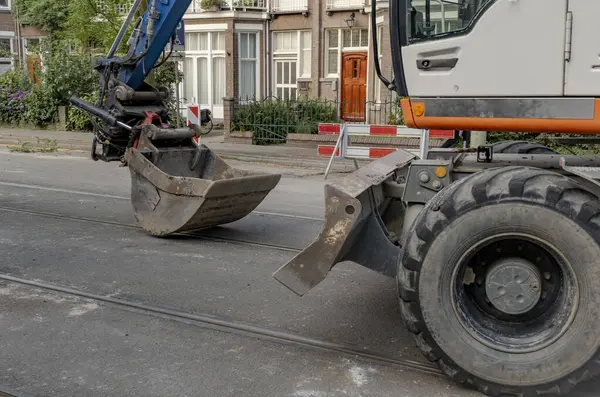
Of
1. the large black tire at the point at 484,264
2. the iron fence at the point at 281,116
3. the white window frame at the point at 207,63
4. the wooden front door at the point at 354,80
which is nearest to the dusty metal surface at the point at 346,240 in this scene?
the large black tire at the point at 484,264

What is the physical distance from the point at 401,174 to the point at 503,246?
1.51 m

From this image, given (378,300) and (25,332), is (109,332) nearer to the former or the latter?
(25,332)

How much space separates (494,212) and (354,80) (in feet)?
69.9

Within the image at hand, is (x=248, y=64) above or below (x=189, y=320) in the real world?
above

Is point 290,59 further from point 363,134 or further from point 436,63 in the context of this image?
point 436,63

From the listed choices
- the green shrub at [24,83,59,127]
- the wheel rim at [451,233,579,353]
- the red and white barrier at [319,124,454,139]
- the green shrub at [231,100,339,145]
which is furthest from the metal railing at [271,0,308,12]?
the wheel rim at [451,233,579,353]

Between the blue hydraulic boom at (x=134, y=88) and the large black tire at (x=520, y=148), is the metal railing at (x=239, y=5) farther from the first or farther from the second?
the large black tire at (x=520, y=148)

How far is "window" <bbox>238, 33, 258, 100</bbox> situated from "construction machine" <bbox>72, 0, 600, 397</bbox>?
74.0ft

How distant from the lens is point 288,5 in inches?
1028

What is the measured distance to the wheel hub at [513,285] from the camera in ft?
13.3

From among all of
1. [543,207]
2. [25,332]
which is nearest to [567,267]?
[543,207]

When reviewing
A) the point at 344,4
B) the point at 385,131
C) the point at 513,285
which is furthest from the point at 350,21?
the point at 513,285

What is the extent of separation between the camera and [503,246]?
13.6 ft

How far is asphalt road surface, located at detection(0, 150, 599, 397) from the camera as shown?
4312 millimetres
